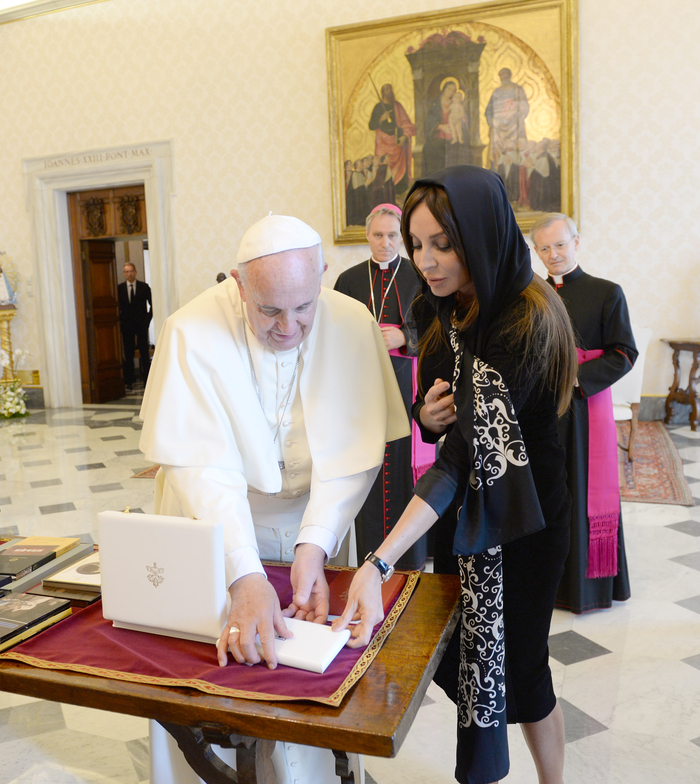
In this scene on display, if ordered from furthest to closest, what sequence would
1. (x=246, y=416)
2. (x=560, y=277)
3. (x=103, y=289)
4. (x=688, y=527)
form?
(x=103, y=289) < (x=688, y=527) < (x=560, y=277) < (x=246, y=416)

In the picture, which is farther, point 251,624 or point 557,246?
point 557,246

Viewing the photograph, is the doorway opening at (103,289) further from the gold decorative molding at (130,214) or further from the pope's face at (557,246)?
the pope's face at (557,246)

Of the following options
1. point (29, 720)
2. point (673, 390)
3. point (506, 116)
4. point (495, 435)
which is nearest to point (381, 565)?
point (495, 435)

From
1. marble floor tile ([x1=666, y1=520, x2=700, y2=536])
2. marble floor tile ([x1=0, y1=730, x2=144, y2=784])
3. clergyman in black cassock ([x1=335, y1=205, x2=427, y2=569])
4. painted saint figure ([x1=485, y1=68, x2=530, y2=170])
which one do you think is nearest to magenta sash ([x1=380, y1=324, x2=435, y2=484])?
clergyman in black cassock ([x1=335, y1=205, x2=427, y2=569])

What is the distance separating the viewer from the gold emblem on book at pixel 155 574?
4.47 ft

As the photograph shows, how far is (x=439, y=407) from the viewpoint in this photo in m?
1.73

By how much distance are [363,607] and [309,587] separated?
0.16 meters

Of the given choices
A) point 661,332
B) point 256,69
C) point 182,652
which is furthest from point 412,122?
point 182,652

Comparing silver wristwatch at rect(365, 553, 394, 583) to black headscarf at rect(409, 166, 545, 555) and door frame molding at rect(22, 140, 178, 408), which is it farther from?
door frame molding at rect(22, 140, 178, 408)

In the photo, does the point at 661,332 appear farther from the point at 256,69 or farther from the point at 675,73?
the point at 256,69

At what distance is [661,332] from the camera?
7.75 meters

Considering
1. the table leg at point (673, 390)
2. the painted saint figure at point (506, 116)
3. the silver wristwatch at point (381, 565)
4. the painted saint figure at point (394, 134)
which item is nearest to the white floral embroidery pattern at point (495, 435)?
the silver wristwatch at point (381, 565)

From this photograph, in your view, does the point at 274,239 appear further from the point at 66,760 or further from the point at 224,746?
the point at 66,760

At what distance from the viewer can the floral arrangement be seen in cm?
980
